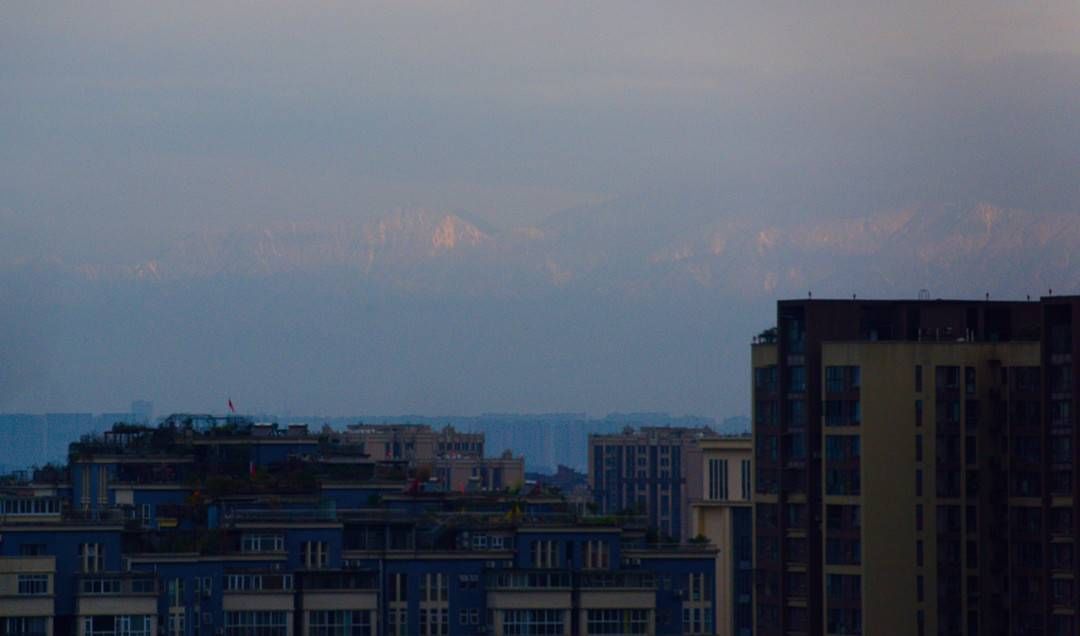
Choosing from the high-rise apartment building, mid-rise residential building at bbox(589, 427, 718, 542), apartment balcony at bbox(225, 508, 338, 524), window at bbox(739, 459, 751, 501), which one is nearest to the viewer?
apartment balcony at bbox(225, 508, 338, 524)

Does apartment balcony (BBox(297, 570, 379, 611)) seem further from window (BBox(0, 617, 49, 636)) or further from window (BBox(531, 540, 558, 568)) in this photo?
window (BBox(0, 617, 49, 636))

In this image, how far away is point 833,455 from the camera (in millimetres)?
44312

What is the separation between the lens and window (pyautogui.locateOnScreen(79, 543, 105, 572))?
130ft

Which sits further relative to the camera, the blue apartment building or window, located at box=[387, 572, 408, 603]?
window, located at box=[387, 572, 408, 603]

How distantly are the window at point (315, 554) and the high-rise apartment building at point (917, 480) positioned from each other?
9270mm

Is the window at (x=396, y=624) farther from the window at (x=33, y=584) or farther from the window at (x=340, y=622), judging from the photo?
the window at (x=33, y=584)

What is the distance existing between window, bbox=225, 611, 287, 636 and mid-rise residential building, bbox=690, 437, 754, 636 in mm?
11675

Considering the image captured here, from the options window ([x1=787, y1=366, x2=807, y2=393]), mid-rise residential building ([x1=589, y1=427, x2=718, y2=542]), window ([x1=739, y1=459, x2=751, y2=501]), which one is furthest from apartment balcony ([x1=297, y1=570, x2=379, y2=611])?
mid-rise residential building ([x1=589, y1=427, x2=718, y2=542])

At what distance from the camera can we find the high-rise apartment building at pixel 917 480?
4319cm

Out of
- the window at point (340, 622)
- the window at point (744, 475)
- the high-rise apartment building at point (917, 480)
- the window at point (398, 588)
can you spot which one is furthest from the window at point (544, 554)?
the window at point (744, 475)

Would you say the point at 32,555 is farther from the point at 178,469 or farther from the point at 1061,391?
the point at 1061,391

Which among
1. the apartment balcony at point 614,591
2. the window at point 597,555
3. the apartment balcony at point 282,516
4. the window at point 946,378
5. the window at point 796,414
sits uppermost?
the window at point 946,378

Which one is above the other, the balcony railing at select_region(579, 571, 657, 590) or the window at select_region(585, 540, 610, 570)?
the window at select_region(585, 540, 610, 570)

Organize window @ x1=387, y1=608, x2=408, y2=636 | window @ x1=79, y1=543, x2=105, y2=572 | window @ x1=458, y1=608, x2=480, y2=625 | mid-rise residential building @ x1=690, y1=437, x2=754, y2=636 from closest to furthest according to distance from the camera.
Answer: window @ x1=79, y1=543, x2=105, y2=572, window @ x1=387, y1=608, x2=408, y2=636, window @ x1=458, y1=608, x2=480, y2=625, mid-rise residential building @ x1=690, y1=437, x2=754, y2=636
